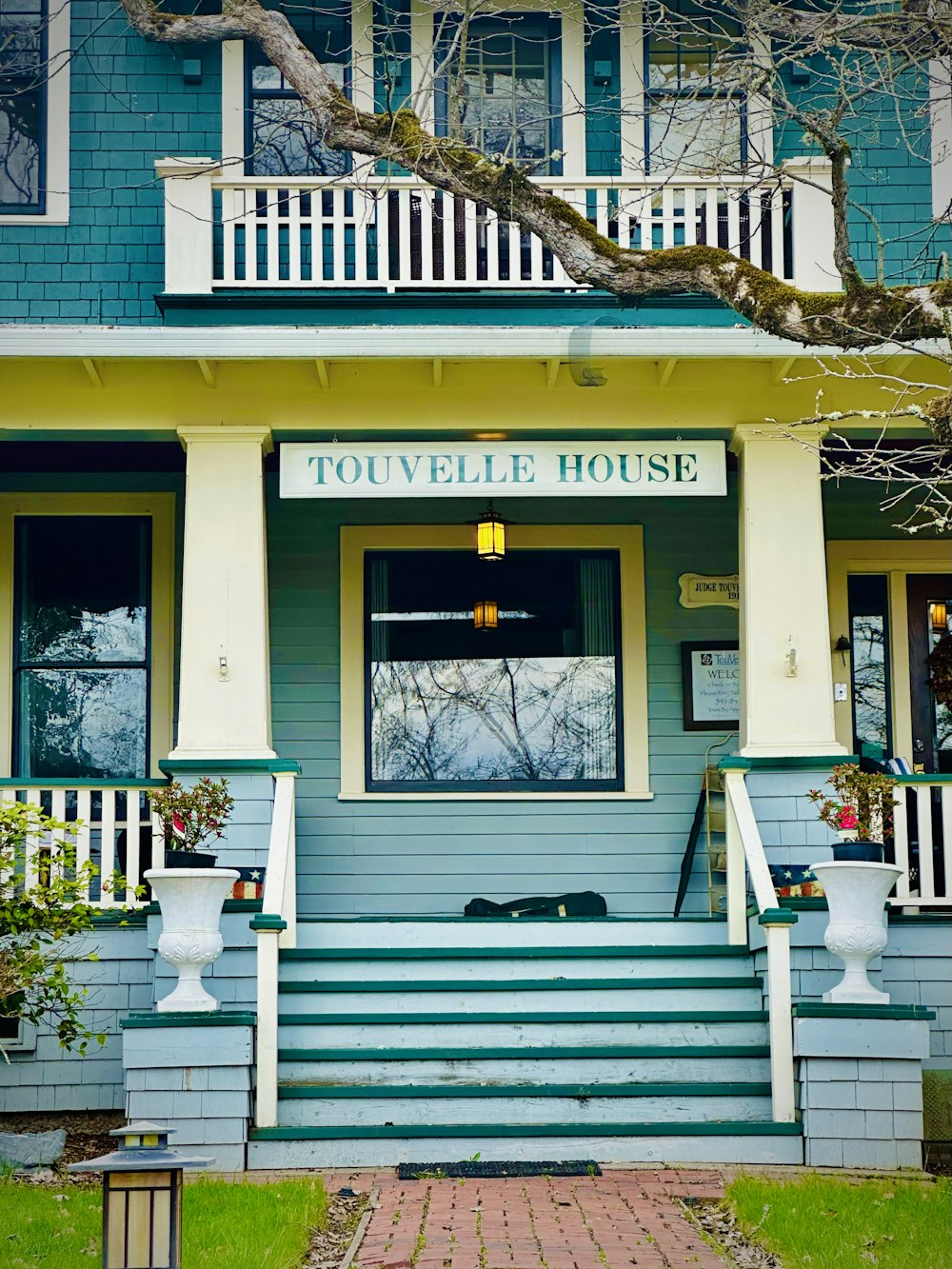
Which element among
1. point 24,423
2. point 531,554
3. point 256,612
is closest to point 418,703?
point 531,554

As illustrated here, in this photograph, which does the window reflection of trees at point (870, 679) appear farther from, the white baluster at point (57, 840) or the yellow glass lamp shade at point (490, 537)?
the white baluster at point (57, 840)

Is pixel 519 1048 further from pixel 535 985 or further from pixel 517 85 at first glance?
pixel 517 85

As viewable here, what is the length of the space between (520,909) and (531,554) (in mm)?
2421

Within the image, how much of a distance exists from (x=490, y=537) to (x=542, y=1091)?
3682 mm

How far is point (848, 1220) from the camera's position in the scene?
609 centimetres

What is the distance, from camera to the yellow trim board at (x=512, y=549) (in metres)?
10.6

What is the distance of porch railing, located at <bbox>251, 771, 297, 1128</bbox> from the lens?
7473 mm

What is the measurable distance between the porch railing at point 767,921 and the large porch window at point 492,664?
2124 mm

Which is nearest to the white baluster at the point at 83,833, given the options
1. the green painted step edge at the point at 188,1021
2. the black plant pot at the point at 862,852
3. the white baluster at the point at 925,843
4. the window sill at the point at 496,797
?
the green painted step edge at the point at 188,1021

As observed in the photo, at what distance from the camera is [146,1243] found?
448 cm

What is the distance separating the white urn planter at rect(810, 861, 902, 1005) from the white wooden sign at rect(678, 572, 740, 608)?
3373 millimetres

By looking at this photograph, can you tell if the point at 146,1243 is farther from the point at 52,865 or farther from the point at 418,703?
the point at 418,703

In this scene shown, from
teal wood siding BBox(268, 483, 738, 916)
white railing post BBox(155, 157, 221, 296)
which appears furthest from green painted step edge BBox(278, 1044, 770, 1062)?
white railing post BBox(155, 157, 221, 296)

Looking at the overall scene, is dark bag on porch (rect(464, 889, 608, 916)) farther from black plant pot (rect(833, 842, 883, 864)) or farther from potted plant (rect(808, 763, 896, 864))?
black plant pot (rect(833, 842, 883, 864))
